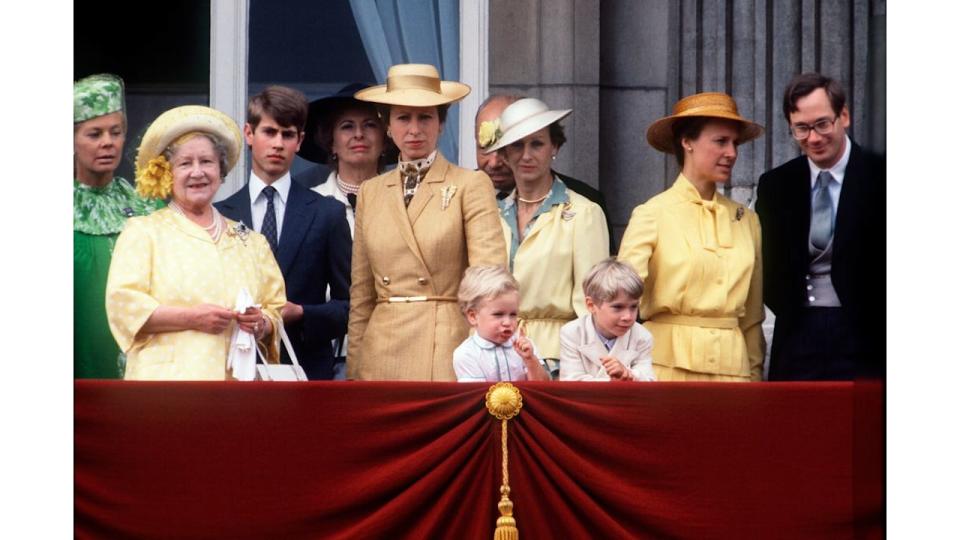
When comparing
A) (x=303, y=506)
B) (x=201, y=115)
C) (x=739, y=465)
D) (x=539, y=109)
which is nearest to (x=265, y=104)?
(x=201, y=115)

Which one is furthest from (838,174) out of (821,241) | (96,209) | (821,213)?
(96,209)

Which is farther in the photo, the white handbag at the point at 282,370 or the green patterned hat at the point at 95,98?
the green patterned hat at the point at 95,98

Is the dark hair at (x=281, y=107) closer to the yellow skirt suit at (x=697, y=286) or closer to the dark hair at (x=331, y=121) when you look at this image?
the dark hair at (x=331, y=121)

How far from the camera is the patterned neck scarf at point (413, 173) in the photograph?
7.68 metres

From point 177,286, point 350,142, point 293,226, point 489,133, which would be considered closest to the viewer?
point 177,286

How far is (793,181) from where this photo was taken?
780 centimetres

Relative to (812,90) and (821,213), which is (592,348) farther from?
(812,90)

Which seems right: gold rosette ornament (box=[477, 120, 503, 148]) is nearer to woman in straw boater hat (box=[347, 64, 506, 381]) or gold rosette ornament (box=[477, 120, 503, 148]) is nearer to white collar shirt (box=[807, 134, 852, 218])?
woman in straw boater hat (box=[347, 64, 506, 381])

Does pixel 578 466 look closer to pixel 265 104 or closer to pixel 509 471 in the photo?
pixel 509 471

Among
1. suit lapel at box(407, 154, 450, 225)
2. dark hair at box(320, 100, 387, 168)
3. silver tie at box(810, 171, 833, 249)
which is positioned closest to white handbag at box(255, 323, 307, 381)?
suit lapel at box(407, 154, 450, 225)

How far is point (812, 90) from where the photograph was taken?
764cm

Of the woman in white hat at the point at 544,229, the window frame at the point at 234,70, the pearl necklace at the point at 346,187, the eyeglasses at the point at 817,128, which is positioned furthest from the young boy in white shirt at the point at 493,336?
the window frame at the point at 234,70

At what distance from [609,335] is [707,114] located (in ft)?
3.56

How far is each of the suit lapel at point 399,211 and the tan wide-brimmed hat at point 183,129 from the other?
25.1 inches
